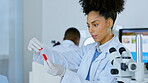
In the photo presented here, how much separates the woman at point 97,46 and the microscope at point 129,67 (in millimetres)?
219

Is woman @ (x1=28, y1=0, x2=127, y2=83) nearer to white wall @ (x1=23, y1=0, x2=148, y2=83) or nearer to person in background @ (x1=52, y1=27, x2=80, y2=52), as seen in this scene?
person in background @ (x1=52, y1=27, x2=80, y2=52)

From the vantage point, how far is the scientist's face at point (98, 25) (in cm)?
112

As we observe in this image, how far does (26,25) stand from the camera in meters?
3.06

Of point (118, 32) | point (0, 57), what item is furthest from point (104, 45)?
point (0, 57)

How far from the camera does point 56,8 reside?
10.3 ft

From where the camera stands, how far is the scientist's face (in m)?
1.12

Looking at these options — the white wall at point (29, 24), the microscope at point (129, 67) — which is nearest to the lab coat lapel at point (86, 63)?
the microscope at point (129, 67)

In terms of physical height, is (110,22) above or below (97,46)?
above

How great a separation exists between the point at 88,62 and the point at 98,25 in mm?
210

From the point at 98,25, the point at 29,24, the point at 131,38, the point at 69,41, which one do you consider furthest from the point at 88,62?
the point at 29,24

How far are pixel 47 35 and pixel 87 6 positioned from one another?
83.2 inches

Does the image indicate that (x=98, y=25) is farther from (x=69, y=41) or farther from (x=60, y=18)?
(x=60, y=18)

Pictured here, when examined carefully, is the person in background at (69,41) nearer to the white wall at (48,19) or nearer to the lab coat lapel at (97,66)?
the white wall at (48,19)

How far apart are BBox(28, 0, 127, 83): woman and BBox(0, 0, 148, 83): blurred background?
1.56 meters
